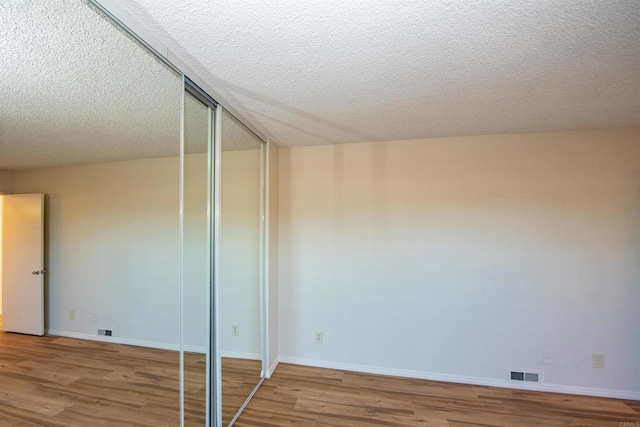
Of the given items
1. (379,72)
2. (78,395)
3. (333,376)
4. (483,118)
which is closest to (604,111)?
(483,118)

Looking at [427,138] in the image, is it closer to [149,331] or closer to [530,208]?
[530,208]

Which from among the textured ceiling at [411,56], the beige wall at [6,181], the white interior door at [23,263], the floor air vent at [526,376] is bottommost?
the floor air vent at [526,376]

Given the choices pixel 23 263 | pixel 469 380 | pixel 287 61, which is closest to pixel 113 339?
pixel 23 263

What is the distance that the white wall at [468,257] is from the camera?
2498mm

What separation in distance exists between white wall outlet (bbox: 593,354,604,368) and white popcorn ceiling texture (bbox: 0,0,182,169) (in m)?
3.88

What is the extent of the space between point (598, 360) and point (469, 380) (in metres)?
1.14

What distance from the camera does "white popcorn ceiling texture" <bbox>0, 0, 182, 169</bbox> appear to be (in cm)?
85

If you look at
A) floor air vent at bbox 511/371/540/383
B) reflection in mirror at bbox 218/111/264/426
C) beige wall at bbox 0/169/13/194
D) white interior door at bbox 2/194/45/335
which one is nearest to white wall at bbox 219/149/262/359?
reflection in mirror at bbox 218/111/264/426

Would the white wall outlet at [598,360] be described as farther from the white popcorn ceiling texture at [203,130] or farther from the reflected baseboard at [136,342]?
the white popcorn ceiling texture at [203,130]

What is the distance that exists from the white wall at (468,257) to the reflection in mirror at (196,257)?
1.31 metres

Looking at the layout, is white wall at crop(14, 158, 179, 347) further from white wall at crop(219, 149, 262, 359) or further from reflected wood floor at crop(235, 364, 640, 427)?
reflected wood floor at crop(235, 364, 640, 427)

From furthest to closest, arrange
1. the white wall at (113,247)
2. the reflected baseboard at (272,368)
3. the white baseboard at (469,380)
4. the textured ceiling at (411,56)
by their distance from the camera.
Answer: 1. the reflected baseboard at (272,368)
2. the white baseboard at (469,380)
3. the textured ceiling at (411,56)
4. the white wall at (113,247)

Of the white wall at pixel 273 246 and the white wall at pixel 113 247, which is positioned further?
the white wall at pixel 273 246

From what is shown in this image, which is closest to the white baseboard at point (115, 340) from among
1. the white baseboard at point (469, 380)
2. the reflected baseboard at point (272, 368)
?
the reflected baseboard at point (272, 368)
